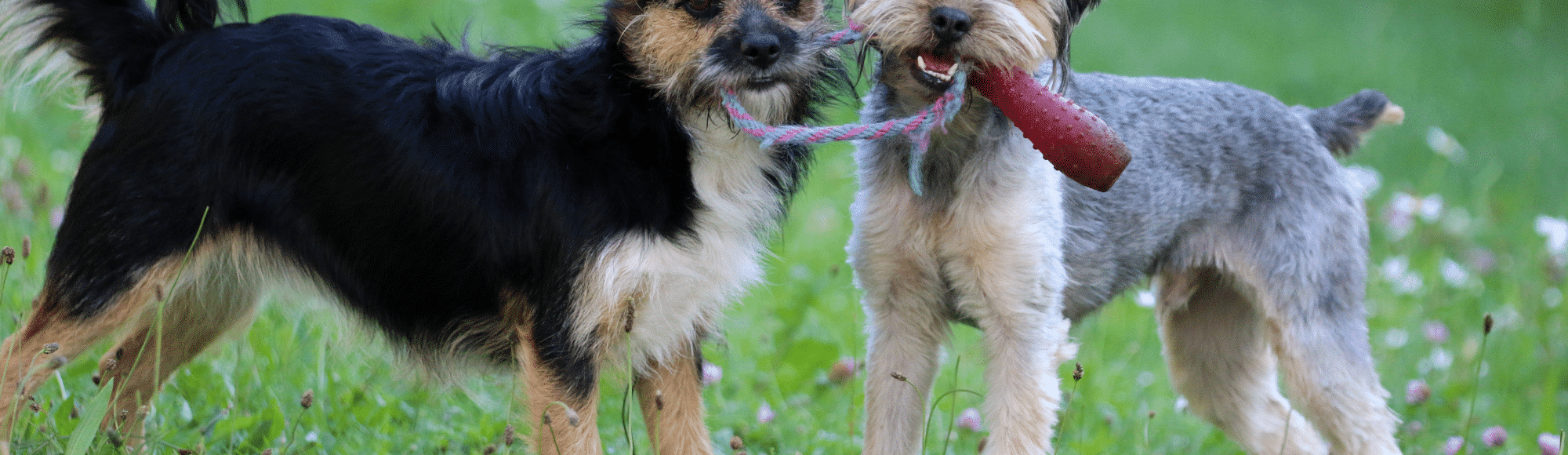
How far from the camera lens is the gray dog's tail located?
4254 mm

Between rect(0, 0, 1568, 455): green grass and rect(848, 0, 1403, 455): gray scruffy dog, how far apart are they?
0.22 m

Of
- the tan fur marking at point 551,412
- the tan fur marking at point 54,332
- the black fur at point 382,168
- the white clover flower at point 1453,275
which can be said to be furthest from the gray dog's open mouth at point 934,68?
the white clover flower at point 1453,275

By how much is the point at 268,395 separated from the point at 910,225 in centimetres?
236

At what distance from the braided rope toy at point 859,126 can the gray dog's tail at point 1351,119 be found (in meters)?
1.84

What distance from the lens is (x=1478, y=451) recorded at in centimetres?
500

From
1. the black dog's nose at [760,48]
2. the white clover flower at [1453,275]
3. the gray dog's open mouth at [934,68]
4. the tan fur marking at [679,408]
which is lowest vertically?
the white clover flower at [1453,275]


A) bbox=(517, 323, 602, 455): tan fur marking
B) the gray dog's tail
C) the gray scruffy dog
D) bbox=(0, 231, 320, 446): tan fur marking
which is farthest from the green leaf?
the gray dog's tail

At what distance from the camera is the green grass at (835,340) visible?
156 inches

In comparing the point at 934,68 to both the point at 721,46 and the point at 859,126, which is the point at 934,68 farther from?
the point at 721,46

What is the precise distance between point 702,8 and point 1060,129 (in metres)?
0.98

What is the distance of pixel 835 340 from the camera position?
18.6 feet

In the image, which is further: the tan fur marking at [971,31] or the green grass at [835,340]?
the green grass at [835,340]

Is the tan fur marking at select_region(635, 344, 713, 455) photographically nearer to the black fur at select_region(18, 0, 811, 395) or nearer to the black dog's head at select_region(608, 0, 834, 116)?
the black fur at select_region(18, 0, 811, 395)

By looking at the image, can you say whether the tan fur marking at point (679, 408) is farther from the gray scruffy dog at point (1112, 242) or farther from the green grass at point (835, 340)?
the gray scruffy dog at point (1112, 242)
